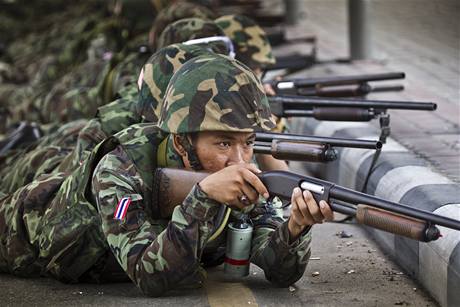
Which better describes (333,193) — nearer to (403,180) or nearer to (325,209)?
(325,209)

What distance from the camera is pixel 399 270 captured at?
14.9ft

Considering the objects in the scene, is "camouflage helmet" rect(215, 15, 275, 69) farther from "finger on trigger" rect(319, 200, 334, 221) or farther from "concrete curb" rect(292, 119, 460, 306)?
"finger on trigger" rect(319, 200, 334, 221)

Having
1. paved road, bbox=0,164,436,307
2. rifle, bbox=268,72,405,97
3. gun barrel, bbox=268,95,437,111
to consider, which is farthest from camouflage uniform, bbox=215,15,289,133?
paved road, bbox=0,164,436,307

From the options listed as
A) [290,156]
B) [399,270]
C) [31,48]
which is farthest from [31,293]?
[31,48]

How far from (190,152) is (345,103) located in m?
1.93

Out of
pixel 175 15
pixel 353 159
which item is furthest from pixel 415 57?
pixel 353 159

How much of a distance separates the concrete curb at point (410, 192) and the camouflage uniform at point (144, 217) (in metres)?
0.56

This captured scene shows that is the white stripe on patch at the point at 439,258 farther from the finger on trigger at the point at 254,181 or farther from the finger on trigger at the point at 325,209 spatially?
the finger on trigger at the point at 254,181

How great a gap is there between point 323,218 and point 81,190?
116 centimetres

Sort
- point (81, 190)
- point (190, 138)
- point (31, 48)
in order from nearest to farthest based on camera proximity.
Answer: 1. point (190, 138)
2. point (81, 190)
3. point (31, 48)

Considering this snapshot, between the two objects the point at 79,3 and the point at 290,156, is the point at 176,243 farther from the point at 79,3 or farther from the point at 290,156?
the point at 79,3

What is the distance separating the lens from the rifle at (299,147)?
376 cm

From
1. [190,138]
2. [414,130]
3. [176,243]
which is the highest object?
[190,138]

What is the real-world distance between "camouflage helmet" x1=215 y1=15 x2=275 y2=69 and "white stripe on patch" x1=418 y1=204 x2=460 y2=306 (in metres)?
2.54
